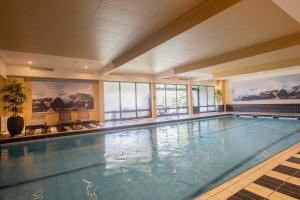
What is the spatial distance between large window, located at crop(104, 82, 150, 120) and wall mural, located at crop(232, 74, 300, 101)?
7464mm

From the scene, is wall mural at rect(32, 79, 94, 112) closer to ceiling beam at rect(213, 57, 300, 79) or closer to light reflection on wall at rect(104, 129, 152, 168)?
light reflection on wall at rect(104, 129, 152, 168)

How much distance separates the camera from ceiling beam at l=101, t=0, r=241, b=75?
296 cm

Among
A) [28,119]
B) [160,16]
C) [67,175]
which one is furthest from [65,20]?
[28,119]

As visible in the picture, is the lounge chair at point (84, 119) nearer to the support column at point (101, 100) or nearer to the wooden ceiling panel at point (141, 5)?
the support column at point (101, 100)

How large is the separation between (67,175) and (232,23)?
4.66 m

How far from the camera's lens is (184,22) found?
3.60 m

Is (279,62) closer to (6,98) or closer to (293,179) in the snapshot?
(293,179)

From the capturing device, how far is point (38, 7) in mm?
3068

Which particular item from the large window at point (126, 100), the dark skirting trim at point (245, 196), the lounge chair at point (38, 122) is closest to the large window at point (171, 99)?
the large window at point (126, 100)

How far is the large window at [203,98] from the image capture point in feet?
46.8

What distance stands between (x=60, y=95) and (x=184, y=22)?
24.8ft

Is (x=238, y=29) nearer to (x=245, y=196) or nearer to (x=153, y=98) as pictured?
(x=245, y=196)

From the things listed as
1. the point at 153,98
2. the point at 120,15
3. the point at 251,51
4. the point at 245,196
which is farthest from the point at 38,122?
the point at 251,51

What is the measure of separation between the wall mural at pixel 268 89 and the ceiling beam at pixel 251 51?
7299mm
